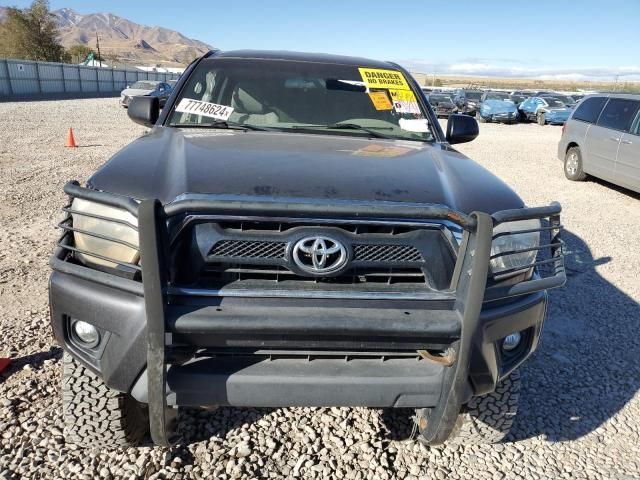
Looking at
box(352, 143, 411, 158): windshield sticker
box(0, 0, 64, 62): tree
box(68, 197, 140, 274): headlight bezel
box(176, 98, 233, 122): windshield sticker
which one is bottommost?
box(0, 0, 64, 62): tree

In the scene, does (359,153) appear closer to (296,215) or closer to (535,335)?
(296,215)

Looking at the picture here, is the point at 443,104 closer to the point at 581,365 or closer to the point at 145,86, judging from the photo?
the point at 145,86

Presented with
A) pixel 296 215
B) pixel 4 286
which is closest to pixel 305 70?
pixel 296 215

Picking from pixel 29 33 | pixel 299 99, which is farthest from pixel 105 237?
pixel 29 33

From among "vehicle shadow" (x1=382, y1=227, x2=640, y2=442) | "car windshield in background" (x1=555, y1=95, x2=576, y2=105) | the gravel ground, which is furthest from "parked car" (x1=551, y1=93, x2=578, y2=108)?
"vehicle shadow" (x1=382, y1=227, x2=640, y2=442)

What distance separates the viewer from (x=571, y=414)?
3.13m

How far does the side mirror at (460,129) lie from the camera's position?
368cm

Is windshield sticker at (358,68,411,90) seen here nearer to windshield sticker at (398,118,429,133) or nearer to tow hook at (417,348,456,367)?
windshield sticker at (398,118,429,133)

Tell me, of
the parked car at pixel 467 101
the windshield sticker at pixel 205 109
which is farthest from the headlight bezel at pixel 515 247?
the parked car at pixel 467 101

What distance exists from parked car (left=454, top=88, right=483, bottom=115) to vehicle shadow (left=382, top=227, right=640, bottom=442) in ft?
76.4

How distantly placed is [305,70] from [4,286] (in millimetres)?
2858

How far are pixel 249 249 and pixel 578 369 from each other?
2.70m

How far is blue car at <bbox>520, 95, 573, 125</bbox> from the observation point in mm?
26406

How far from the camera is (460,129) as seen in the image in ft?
12.1
